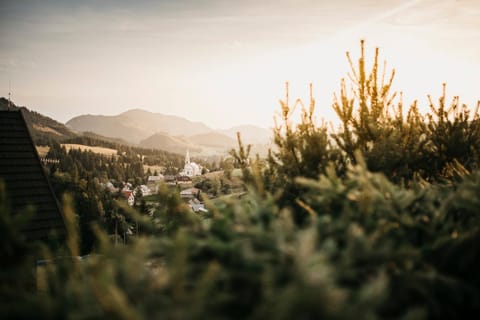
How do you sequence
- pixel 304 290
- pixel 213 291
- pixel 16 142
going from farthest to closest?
pixel 16 142 → pixel 213 291 → pixel 304 290

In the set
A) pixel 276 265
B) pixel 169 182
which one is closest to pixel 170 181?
pixel 169 182

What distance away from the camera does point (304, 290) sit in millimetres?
1810

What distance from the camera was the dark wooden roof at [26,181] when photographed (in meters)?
7.61

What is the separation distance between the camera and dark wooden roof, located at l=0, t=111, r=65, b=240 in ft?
25.0

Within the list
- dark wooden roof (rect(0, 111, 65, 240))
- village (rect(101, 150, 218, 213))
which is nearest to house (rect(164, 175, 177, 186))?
village (rect(101, 150, 218, 213))

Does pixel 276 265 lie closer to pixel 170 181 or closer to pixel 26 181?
pixel 26 181

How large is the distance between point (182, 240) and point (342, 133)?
453 centimetres

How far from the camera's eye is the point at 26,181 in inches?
314

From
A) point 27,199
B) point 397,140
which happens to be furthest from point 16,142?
point 397,140

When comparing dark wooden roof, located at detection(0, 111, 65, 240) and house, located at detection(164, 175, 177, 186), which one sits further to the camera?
dark wooden roof, located at detection(0, 111, 65, 240)

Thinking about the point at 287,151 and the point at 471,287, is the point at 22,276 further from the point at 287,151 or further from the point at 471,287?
the point at 287,151

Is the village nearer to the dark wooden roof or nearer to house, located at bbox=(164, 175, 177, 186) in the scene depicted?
house, located at bbox=(164, 175, 177, 186)

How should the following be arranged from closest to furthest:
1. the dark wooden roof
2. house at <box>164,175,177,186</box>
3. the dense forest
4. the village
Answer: the dense forest
house at <box>164,175,177,186</box>
the dark wooden roof
the village

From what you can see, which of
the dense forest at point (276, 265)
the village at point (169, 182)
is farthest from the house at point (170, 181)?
the dense forest at point (276, 265)
